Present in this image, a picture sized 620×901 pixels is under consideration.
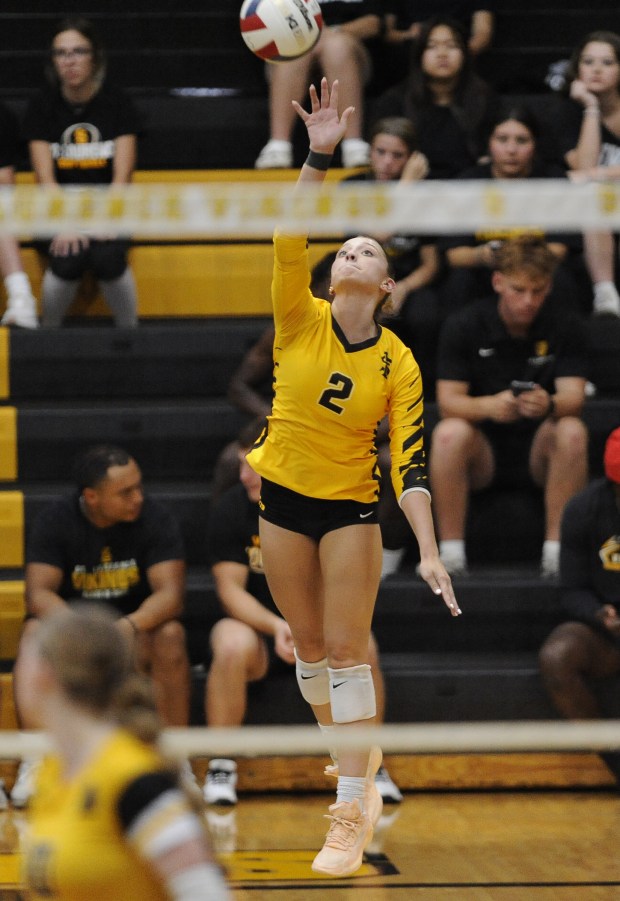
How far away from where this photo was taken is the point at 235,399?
7.59 metres

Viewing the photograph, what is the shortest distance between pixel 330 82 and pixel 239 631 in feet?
11.0

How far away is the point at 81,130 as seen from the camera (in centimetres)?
830

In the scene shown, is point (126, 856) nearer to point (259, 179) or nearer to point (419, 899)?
point (419, 899)

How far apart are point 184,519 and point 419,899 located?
2.94 metres

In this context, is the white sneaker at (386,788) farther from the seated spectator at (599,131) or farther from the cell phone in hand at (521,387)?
the seated spectator at (599,131)

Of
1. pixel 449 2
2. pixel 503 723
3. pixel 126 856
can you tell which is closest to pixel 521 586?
pixel 503 723

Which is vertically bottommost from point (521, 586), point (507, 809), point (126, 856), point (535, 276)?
point (507, 809)

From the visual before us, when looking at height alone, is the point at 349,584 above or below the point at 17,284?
below

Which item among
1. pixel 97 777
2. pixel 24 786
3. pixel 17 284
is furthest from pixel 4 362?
pixel 97 777

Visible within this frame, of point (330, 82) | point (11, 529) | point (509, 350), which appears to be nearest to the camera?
point (509, 350)

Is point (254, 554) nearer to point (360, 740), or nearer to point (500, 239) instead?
point (500, 239)

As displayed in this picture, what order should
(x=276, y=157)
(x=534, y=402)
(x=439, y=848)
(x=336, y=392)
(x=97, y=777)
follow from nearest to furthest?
(x=97, y=777) < (x=336, y=392) < (x=439, y=848) < (x=534, y=402) < (x=276, y=157)

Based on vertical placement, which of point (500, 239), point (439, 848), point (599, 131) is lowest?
point (439, 848)

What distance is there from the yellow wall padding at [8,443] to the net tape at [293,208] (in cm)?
363
